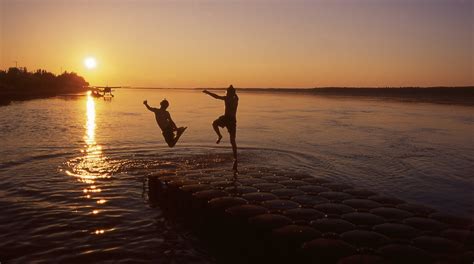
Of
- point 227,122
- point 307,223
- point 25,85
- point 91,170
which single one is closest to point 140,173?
point 91,170

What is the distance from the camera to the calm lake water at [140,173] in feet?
28.1

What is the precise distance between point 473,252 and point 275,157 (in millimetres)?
13243

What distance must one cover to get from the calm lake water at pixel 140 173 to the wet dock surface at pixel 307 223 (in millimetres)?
728

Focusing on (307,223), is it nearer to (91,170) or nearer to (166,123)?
(166,123)

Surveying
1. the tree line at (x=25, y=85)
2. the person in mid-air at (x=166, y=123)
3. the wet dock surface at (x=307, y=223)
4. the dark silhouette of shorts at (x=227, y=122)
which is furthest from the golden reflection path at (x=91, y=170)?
the tree line at (x=25, y=85)

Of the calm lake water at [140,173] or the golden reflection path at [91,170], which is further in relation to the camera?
the golden reflection path at [91,170]

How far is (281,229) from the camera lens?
314 inches

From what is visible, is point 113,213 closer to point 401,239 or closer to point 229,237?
point 229,237

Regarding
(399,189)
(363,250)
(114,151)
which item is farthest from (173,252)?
(114,151)

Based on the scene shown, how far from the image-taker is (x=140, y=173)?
15289 mm

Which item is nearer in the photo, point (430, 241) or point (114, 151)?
point (430, 241)

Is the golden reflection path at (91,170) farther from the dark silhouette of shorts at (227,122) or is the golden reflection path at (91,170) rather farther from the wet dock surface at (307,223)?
the dark silhouette of shorts at (227,122)

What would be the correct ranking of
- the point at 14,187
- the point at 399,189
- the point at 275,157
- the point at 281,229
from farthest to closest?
the point at 275,157 → the point at 399,189 → the point at 14,187 → the point at 281,229

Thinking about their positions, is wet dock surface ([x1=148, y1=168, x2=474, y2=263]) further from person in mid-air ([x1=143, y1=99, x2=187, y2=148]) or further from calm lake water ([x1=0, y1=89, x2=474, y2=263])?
person in mid-air ([x1=143, y1=99, x2=187, y2=148])
